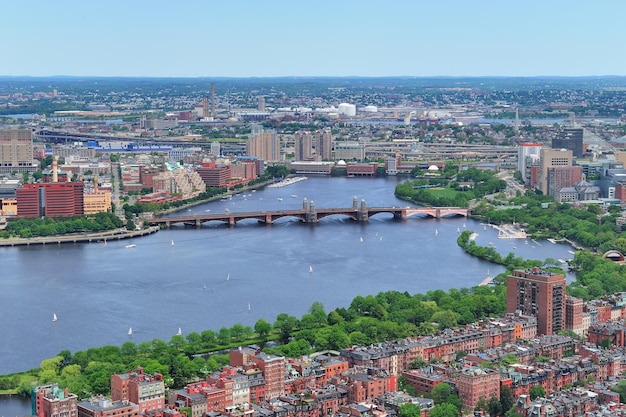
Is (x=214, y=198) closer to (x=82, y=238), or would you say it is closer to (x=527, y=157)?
(x=82, y=238)

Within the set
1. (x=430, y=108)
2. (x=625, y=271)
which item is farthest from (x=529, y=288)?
(x=430, y=108)

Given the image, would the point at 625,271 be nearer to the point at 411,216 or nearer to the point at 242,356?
the point at 242,356

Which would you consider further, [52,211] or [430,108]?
[430,108]

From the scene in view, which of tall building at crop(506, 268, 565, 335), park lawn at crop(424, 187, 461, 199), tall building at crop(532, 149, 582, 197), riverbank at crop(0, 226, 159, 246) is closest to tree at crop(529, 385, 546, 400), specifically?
tall building at crop(506, 268, 565, 335)

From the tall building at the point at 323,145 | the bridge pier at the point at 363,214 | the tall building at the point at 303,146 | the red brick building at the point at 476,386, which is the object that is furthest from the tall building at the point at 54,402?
the tall building at the point at 323,145

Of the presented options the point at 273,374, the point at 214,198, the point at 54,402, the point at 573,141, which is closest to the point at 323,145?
the point at 573,141

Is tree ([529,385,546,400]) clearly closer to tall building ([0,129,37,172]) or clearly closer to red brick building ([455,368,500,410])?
red brick building ([455,368,500,410])

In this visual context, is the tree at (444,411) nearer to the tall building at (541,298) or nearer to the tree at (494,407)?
the tree at (494,407)
